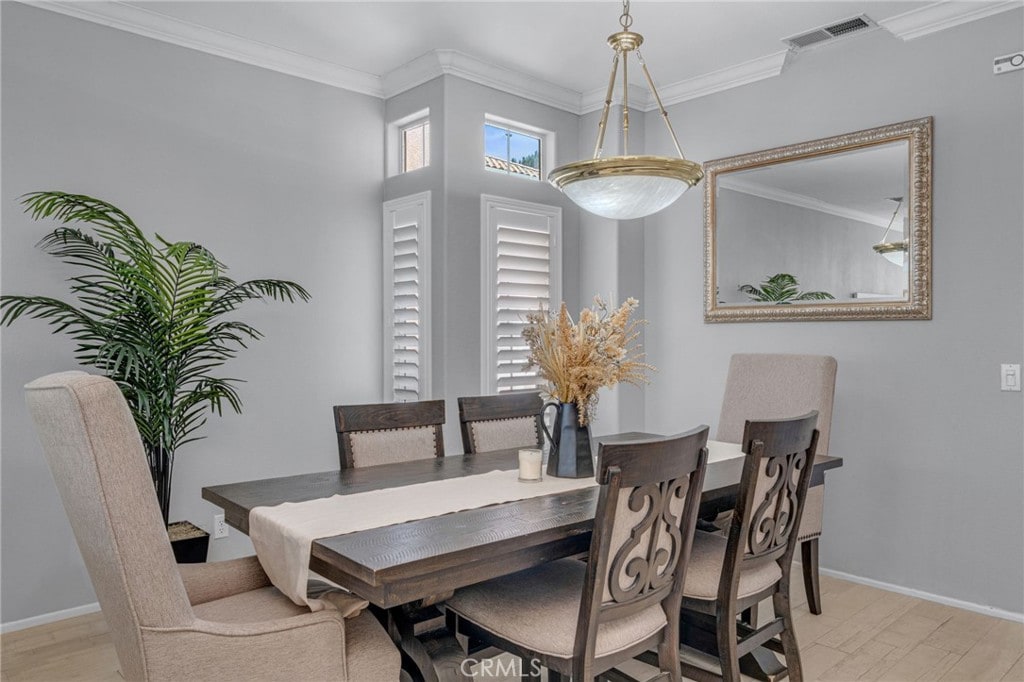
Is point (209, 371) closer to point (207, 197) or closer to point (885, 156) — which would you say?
point (207, 197)

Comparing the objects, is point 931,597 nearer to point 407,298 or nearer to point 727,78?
point 727,78

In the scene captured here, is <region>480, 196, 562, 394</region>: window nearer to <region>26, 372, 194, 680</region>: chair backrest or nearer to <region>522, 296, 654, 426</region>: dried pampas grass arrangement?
<region>522, 296, 654, 426</region>: dried pampas grass arrangement

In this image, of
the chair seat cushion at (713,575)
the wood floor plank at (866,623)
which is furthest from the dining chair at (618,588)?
the wood floor plank at (866,623)

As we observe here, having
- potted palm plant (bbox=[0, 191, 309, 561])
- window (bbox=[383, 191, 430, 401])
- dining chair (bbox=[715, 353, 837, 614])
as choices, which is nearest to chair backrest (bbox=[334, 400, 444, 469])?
potted palm plant (bbox=[0, 191, 309, 561])

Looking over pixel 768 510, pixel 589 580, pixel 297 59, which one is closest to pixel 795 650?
pixel 768 510

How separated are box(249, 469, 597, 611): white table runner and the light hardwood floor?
4.03 feet

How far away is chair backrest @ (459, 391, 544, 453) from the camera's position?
300 centimetres

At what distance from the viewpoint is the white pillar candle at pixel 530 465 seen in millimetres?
2326

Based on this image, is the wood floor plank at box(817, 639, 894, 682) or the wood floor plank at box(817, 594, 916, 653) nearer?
the wood floor plank at box(817, 639, 894, 682)

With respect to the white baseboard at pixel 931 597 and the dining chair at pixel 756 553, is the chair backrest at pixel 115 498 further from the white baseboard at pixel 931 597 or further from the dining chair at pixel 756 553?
the white baseboard at pixel 931 597

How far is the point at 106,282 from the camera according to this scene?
3205 millimetres

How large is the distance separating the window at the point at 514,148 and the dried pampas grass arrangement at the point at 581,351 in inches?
78.2

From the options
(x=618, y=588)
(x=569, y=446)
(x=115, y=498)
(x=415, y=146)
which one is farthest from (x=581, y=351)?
(x=415, y=146)

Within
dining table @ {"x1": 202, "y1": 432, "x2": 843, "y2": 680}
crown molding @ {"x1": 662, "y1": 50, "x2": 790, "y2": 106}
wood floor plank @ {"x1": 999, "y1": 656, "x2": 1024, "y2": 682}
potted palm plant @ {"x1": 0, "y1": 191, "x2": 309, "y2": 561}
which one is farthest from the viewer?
crown molding @ {"x1": 662, "y1": 50, "x2": 790, "y2": 106}
